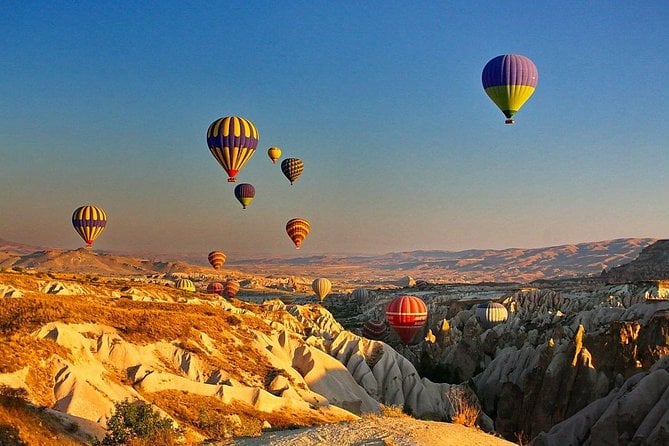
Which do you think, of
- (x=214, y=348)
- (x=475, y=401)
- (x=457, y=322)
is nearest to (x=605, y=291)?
(x=457, y=322)

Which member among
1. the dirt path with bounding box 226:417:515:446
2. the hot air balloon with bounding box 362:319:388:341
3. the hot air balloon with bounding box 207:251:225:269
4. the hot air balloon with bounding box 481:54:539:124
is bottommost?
the hot air balloon with bounding box 362:319:388:341

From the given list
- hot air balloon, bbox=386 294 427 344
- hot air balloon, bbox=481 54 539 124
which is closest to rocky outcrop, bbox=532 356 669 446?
hot air balloon, bbox=481 54 539 124

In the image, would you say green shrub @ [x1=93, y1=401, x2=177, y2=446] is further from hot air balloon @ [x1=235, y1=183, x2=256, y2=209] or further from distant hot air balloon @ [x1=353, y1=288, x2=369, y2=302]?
distant hot air balloon @ [x1=353, y1=288, x2=369, y2=302]

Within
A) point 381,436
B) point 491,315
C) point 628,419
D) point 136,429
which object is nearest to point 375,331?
point 491,315

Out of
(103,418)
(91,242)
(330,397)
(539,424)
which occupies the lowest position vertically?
(539,424)

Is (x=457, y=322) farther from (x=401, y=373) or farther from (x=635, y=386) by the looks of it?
(x=635, y=386)

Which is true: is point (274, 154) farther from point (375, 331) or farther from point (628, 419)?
point (628, 419)

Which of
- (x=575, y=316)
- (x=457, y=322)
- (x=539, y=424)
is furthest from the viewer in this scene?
(x=457, y=322)
